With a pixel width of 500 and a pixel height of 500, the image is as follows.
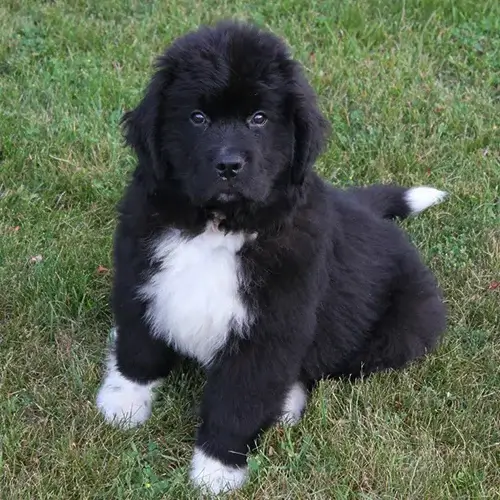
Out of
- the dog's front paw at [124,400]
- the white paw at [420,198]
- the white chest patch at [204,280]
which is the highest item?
the white chest patch at [204,280]

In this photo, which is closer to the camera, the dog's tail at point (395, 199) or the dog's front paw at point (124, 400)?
the dog's front paw at point (124, 400)

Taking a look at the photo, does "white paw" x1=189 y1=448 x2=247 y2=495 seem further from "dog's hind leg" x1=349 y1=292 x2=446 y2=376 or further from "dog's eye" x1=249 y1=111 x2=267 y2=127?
"dog's eye" x1=249 y1=111 x2=267 y2=127

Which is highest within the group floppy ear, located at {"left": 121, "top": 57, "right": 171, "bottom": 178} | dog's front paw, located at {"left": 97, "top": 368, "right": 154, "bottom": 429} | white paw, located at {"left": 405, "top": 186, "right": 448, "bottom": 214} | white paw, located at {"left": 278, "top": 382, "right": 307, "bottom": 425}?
floppy ear, located at {"left": 121, "top": 57, "right": 171, "bottom": 178}

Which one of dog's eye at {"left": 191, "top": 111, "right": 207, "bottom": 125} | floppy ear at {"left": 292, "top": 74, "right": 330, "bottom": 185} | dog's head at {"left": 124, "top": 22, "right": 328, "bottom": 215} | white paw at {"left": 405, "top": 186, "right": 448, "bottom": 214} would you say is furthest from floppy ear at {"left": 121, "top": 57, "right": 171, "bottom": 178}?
white paw at {"left": 405, "top": 186, "right": 448, "bottom": 214}

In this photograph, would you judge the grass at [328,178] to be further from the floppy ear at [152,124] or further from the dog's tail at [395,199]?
the floppy ear at [152,124]

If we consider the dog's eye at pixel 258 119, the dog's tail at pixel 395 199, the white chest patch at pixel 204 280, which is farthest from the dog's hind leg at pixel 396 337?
the dog's eye at pixel 258 119

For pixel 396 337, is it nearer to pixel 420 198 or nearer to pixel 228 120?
pixel 420 198

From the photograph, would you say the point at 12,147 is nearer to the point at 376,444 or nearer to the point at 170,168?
the point at 170,168

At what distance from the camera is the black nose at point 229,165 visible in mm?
2482

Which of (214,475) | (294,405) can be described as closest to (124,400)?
(214,475)

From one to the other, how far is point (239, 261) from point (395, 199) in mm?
1337

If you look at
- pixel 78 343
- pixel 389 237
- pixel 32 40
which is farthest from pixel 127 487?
pixel 32 40

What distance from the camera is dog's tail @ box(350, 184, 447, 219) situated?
376 cm

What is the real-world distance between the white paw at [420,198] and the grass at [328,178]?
26 centimetres
